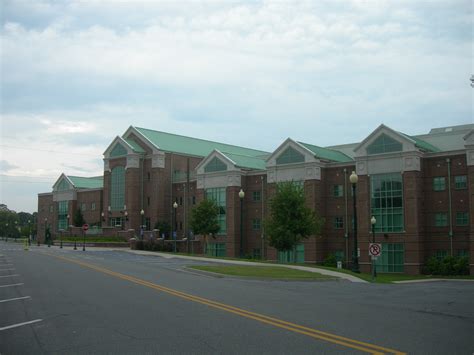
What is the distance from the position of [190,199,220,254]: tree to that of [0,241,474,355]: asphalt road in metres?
37.1

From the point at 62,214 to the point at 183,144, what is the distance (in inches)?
1096

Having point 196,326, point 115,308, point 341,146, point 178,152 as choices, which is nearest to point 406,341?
point 196,326

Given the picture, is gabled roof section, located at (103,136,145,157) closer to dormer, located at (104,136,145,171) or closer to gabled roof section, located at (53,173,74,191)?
dormer, located at (104,136,145,171)

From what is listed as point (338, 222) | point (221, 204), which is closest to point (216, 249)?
point (221, 204)

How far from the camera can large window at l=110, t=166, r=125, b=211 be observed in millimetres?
78250

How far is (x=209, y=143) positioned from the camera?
287 feet

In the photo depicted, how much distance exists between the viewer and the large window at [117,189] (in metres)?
78.2

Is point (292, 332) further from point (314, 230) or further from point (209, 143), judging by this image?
point (209, 143)

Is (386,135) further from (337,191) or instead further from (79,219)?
(79,219)

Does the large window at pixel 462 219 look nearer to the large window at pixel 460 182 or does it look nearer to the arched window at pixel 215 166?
the large window at pixel 460 182

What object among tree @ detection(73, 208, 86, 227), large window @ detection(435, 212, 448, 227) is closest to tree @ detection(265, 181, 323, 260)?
large window @ detection(435, 212, 448, 227)

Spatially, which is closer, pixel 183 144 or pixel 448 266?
pixel 448 266

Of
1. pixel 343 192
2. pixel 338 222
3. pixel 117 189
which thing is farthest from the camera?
pixel 117 189

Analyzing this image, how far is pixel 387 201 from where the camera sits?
164 feet
